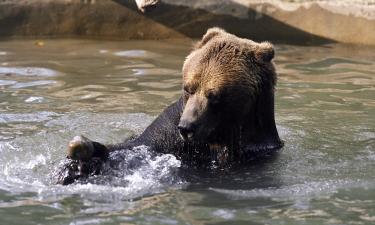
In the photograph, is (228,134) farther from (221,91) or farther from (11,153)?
(11,153)

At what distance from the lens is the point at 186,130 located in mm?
5398

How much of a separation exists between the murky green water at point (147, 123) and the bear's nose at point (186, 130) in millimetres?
379

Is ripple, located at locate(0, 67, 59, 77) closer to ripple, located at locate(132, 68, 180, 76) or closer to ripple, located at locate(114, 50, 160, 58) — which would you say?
ripple, located at locate(132, 68, 180, 76)

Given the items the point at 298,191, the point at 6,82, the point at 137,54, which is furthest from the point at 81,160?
the point at 137,54

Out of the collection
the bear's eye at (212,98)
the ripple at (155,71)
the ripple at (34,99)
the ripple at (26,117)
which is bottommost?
the ripple at (26,117)

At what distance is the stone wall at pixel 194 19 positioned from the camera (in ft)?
39.2

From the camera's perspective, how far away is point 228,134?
19.2 feet

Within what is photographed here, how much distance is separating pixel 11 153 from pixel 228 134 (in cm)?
195

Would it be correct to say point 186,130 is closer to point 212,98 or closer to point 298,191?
point 212,98

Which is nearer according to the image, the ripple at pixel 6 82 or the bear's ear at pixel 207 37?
the bear's ear at pixel 207 37

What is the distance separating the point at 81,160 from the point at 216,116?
1.06 meters

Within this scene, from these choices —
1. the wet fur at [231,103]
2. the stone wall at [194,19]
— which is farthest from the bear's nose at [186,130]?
the stone wall at [194,19]

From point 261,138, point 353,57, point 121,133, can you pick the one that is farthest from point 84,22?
point 261,138

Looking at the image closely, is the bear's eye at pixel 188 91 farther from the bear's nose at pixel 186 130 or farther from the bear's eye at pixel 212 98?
the bear's nose at pixel 186 130
